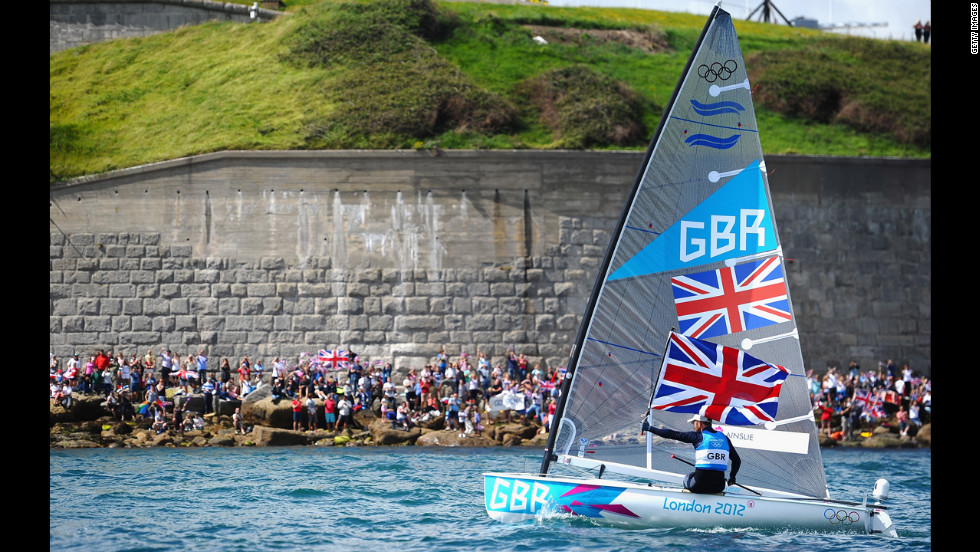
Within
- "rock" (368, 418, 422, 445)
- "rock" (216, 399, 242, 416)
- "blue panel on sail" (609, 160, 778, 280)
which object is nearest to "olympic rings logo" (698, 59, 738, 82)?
"blue panel on sail" (609, 160, 778, 280)

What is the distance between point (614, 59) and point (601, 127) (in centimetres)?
701

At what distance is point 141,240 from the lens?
29.2 m

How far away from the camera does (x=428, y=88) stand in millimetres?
33688

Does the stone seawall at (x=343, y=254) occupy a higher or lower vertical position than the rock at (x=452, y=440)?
higher

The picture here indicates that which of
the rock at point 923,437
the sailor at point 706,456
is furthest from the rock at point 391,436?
the rock at point 923,437

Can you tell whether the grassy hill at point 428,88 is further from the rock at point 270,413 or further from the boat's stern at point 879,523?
the boat's stern at point 879,523

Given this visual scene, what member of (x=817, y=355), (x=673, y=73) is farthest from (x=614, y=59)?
(x=817, y=355)

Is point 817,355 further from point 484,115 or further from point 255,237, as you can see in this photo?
point 255,237

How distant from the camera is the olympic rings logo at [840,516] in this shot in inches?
512

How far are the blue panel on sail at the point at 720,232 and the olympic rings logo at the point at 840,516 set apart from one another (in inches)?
136

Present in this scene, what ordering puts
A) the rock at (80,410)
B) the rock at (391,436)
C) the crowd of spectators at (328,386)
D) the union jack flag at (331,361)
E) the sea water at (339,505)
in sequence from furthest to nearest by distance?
the union jack flag at (331,361), the crowd of spectators at (328,386), the rock at (80,410), the rock at (391,436), the sea water at (339,505)

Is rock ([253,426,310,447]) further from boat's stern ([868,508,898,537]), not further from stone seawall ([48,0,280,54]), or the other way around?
stone seawall ([48,0,280,54])
